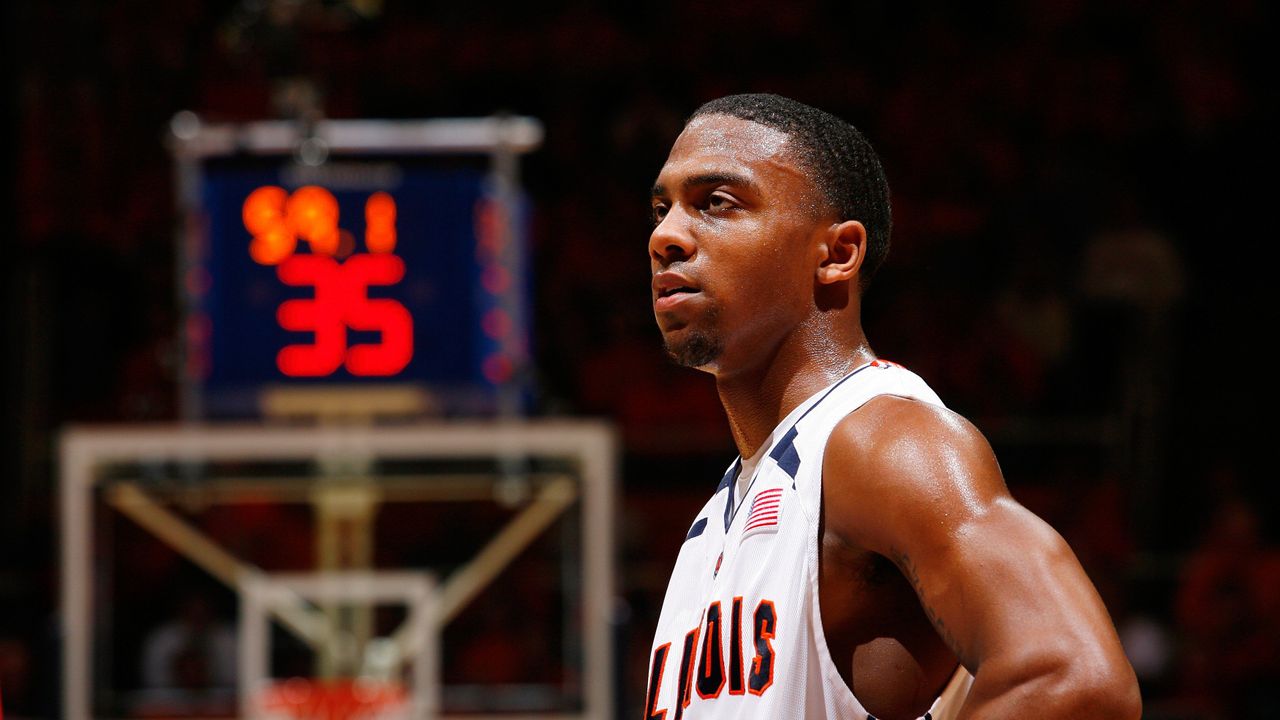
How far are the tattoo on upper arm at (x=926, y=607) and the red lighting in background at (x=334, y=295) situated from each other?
5325 millimetres

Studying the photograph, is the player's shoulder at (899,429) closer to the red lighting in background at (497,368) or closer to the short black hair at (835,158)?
the short black hair at (835,158)

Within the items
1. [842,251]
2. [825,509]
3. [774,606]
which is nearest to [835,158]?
[842,251]

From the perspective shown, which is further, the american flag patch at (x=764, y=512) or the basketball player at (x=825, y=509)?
the american flag patch at (x=764, y=512)

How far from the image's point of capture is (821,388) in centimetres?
221

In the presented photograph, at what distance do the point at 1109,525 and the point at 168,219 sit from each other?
19.9 ft

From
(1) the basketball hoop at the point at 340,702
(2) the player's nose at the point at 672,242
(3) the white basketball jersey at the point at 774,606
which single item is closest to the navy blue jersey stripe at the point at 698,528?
(3) the white basketball jersey at the point at 774,606

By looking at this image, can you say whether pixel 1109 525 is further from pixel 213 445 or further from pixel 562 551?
pixel 213 445

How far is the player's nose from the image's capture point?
7.25ft

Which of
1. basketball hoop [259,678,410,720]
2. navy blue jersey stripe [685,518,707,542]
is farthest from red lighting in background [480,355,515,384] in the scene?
navy blue jersey stripe [685,518,707,542]

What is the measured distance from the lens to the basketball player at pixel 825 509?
68.6 inches

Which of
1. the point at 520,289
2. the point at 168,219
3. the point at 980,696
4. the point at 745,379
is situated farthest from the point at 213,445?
the point at 980,696

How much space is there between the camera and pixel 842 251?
87.8 inches

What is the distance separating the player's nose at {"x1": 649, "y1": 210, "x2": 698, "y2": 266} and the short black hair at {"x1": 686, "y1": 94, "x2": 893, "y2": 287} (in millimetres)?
174

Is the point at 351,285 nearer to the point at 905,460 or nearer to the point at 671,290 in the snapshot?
the point at 671,290
